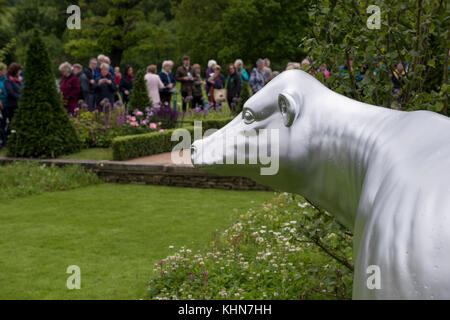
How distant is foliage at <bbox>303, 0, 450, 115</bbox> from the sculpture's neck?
1583 mm

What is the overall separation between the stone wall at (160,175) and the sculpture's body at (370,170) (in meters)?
7.85

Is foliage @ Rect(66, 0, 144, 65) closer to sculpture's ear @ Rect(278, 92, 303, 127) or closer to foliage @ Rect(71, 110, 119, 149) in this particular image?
foliage @ Rect(71, 110, 119, 149)

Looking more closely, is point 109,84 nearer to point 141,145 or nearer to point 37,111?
point 141,145

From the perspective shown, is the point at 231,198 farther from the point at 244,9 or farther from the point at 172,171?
the point at 244,9

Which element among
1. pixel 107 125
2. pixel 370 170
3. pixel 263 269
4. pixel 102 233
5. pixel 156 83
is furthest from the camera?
pixel 156 83

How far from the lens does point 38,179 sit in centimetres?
1076

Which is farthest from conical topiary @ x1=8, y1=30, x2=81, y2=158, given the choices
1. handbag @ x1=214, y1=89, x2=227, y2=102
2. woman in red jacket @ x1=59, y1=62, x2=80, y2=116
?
handbag @ x1=214, y1=89, x2=227, y2=102

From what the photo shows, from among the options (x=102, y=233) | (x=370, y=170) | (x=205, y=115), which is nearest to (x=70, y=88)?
(x=205, y=115)

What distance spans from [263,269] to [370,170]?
12.0 feet

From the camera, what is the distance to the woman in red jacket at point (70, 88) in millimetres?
14992

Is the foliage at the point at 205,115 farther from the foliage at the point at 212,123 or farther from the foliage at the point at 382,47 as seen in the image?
the foliage at the point at 382,47

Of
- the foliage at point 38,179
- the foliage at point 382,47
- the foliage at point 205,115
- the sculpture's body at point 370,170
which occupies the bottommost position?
the foliage at point 38,179

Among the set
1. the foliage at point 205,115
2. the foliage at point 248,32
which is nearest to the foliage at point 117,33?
the foliage at point 248,32

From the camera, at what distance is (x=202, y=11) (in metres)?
46.7
